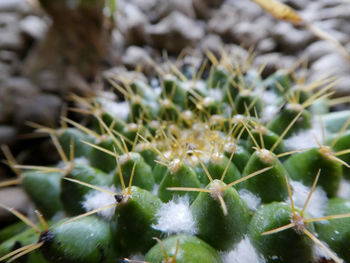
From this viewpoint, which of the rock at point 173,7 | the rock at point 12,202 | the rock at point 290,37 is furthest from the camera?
the rock at point 173,7

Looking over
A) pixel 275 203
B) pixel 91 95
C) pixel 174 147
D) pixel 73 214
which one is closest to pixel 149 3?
pixel 91 95

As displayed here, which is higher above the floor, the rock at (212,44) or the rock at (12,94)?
the rock at (212,44)

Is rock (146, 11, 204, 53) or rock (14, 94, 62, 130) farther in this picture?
rock (146, 11, 204, 53)

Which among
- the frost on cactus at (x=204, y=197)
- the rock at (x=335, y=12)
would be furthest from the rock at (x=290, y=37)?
the frost on cactus at (x=204, y=197)

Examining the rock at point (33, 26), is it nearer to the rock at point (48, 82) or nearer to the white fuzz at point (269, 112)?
the rock at point (48, 82)

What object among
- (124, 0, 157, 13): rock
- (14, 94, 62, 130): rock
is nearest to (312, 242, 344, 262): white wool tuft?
(14, 94, 62, 130): rock

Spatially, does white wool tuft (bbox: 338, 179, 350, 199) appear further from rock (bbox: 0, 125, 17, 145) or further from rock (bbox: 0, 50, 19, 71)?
rock (bbox: 0, 50, 19, 71)

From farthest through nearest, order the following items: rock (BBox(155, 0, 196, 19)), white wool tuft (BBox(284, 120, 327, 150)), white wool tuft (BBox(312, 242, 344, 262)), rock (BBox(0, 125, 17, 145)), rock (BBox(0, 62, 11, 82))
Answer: rock (BBox(155, 0, 196, 19)) → rock (BBox(0, 62, 11, 82)) → rock (BBox(0, 125, 17, 145)) → white wool tuft (BBox(284, 120, 327, 150)) → white wool tuft (BBox(312, 242, 344, 262))
